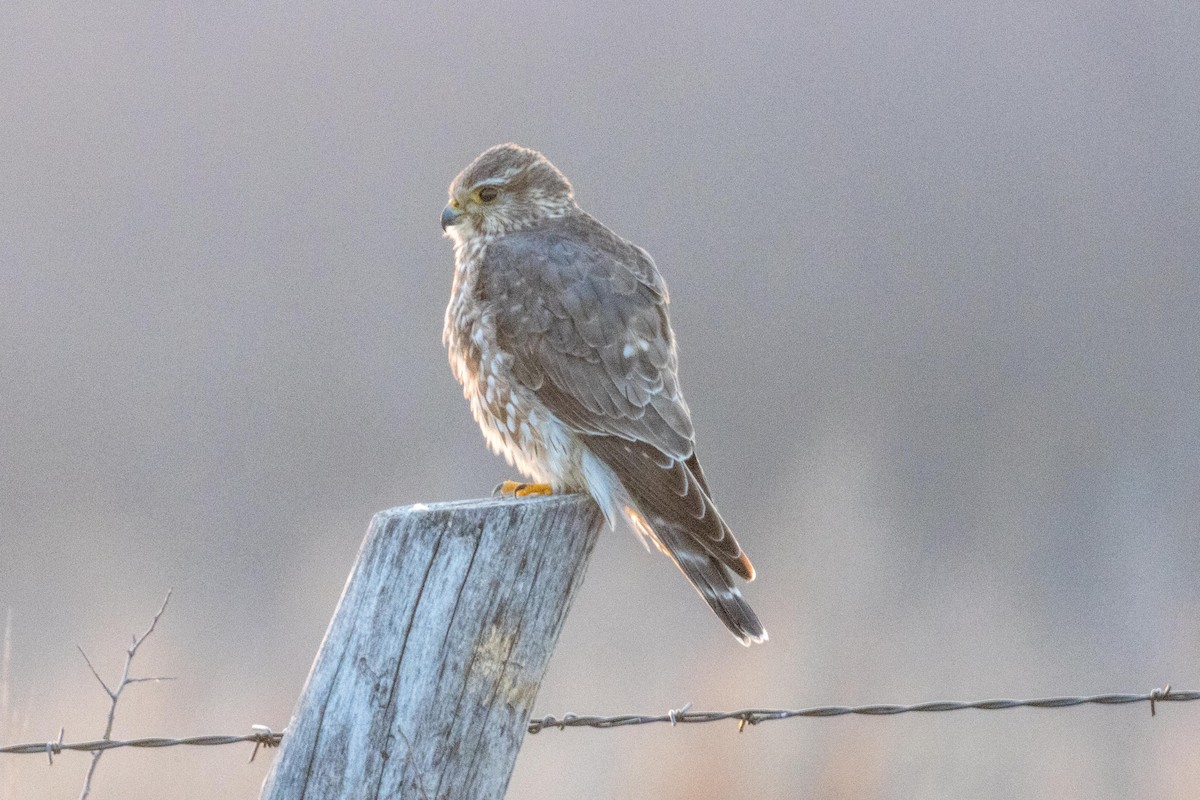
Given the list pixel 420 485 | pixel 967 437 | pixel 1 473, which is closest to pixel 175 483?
pixel 1 473

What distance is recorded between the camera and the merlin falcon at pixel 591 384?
9.89ft

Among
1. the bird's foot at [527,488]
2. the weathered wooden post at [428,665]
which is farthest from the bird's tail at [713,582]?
the weathered wooden post at [428,665]

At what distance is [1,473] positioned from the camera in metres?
7.73

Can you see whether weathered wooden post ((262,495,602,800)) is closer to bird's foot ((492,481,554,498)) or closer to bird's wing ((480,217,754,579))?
bird's wing ((480,217,754,579))

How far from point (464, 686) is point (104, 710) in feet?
7.10

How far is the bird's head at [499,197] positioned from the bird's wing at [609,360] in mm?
347

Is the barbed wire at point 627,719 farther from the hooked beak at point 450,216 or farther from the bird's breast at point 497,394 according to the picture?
the hooked beak at point 450,216

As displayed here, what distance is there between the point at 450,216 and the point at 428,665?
74.0 inches

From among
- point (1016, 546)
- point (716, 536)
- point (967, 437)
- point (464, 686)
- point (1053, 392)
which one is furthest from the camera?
point (1053, 392)

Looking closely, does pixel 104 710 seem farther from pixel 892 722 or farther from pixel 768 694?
pixel 892 722

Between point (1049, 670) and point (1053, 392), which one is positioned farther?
point (1053, 392)

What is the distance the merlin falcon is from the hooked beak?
0.57ft

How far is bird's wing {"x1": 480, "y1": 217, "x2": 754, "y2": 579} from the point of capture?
308 cm

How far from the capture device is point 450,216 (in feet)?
12.4
